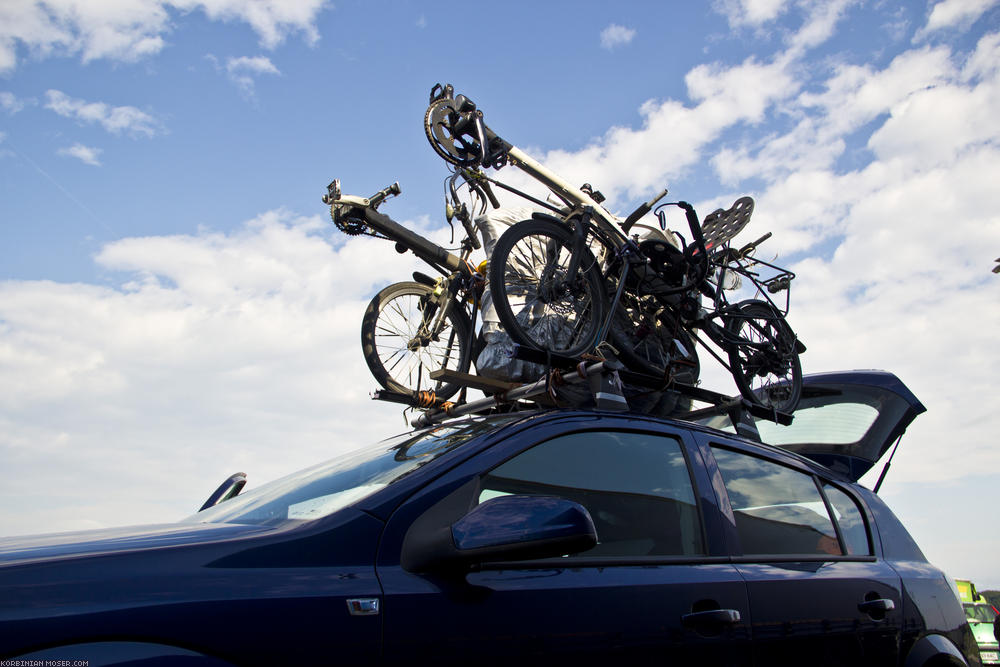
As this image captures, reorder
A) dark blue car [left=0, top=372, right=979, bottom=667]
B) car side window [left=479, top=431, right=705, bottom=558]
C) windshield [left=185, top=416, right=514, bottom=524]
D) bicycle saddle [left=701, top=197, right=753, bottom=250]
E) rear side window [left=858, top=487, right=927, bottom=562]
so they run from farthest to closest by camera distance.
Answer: bicycle saddle [left=701, top=197, right=753, bottom=250]
rear side window [left=858, top=487, right=927, bottom=562]
car side window [left=479, top=431, right=705, bottom=558]
windshield [left=185, top=416, right=514, bottom=524]
dark blue car [left=0, top=372, right=979, bottom=667]

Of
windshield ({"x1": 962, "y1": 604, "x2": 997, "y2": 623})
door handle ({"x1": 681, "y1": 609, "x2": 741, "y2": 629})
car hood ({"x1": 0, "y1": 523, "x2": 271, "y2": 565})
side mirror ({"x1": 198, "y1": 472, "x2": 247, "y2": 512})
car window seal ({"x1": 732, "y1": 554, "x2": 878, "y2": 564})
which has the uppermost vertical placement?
side mirror ({"x1": 198, "y1": 472, "x2": 247, "y2": 512})

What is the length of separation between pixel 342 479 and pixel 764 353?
4.03 meters

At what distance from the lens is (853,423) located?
436 cm

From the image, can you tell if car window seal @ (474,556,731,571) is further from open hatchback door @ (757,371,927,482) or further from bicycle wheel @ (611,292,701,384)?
bicycle wheel @ (611,292,701,384)

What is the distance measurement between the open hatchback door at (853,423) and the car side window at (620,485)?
6.89 ft

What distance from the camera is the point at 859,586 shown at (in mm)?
2775

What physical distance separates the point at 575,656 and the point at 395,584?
53 cm

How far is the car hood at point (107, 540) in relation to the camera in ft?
5.12

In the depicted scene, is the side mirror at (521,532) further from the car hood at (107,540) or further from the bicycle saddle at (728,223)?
the bicycle saddle at (728,223)

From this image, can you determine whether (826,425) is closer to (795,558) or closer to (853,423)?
(853,423)

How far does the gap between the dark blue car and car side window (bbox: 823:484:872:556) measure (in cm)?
1

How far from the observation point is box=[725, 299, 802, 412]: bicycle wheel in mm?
5230

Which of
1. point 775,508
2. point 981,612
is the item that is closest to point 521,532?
point 775,508

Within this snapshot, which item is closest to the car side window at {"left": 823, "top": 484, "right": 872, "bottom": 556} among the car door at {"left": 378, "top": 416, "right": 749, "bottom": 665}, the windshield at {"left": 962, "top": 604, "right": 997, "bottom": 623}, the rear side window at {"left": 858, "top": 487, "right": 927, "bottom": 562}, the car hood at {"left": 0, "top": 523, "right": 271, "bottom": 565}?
the rear side window at {"left": 858, "top": 487, "right": 927, "bottom": 562}
